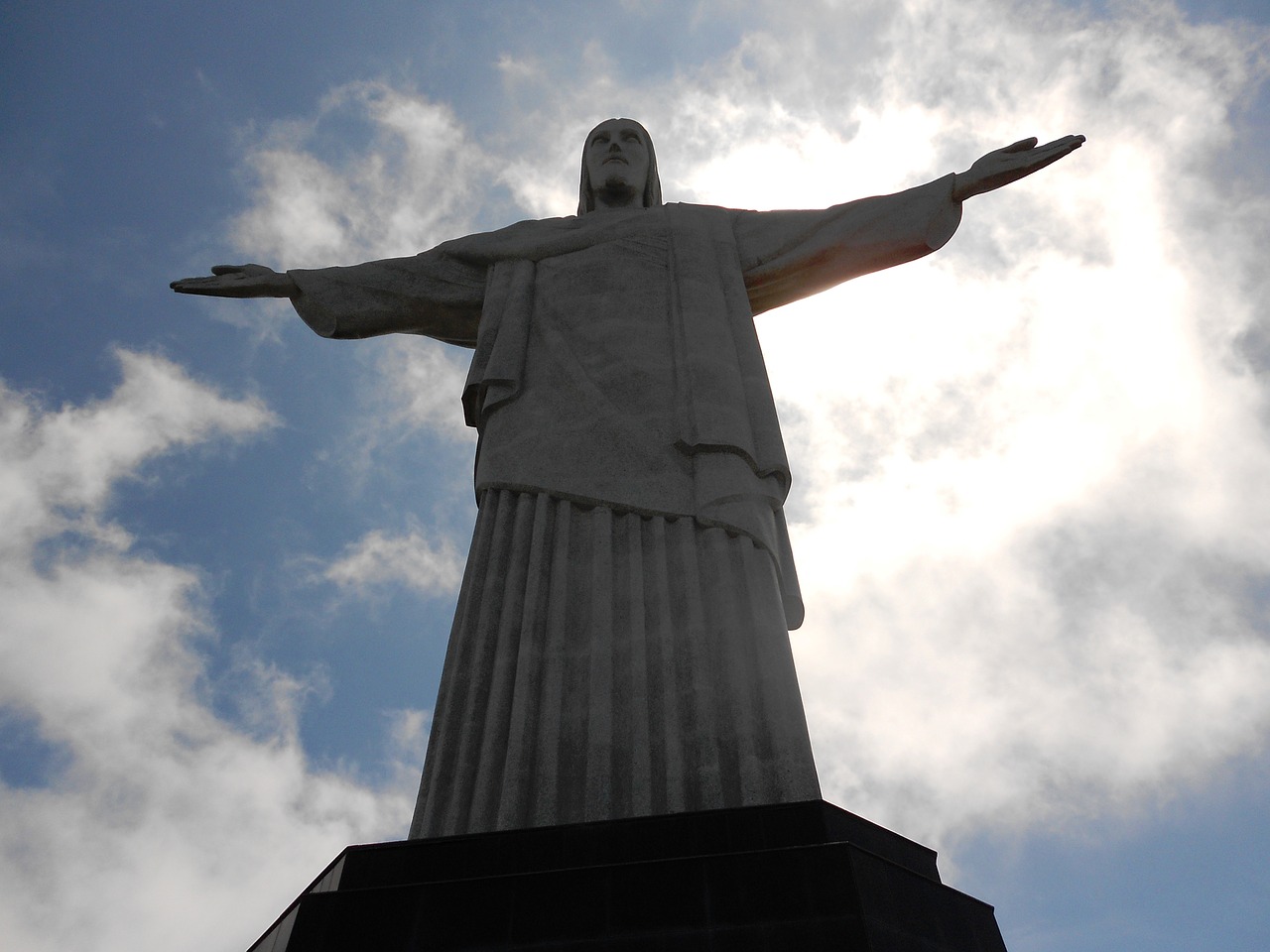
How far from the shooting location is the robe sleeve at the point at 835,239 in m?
8.53

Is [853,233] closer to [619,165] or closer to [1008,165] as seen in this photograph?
[1008,165]

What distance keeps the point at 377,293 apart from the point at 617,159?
2.51 m

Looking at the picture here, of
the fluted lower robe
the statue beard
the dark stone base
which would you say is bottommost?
the dark stone base

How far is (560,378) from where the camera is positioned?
295 inches

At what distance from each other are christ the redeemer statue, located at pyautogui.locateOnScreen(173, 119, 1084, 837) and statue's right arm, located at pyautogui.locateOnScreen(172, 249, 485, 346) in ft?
0.06

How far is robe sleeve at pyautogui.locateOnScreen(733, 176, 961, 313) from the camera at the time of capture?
8531 millimetres

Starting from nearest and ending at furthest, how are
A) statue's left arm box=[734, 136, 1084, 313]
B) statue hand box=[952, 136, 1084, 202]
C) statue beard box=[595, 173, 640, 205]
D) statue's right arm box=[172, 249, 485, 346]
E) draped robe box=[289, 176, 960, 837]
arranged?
1. draped robe box=[289, 176, 960, 837]
2. statue hand box=[952, 136, 1084, 202]
3. statue's left arm box=[734, 136, 1084, 313]
4. statue's right arm box=[172, 249, 485, 346]
5. statue beard box=[595, 173, 640, 205]

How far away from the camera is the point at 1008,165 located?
26.8ft

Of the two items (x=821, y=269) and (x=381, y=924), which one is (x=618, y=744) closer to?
(x=381, y=924)

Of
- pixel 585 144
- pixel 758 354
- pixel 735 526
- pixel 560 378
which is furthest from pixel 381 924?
pixel 585 144

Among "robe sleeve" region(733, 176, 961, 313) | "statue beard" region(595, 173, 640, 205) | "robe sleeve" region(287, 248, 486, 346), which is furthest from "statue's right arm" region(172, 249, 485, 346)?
"robe sleeve" region(733, 176, 961, 313)

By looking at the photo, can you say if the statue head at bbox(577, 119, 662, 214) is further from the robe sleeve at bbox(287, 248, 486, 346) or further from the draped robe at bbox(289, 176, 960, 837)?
the robe sleeve at bbox(287, 248, 486, 346)

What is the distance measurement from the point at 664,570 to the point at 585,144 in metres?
5.50

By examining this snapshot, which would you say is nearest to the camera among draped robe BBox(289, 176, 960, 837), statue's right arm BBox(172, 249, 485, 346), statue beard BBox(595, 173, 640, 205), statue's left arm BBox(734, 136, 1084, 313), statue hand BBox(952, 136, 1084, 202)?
draped robe BBox(289, 176, 960, 837)
